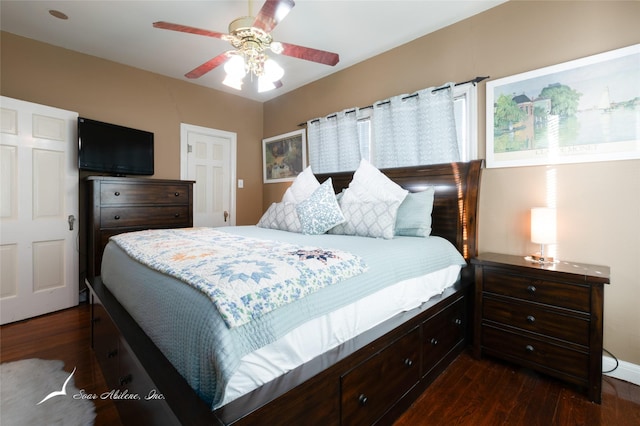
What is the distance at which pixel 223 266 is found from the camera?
1.16m

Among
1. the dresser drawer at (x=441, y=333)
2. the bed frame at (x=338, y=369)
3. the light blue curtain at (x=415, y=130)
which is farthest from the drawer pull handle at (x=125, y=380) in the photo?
the light blue curtain at (x=415, y=130)

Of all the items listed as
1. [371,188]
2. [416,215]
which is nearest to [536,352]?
[416,215]

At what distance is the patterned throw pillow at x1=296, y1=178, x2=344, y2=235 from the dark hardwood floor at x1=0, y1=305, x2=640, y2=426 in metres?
1.31

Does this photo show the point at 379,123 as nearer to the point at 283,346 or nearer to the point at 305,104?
the point at 305,104

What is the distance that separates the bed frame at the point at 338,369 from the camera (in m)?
0.90

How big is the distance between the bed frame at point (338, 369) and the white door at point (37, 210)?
1.42 m

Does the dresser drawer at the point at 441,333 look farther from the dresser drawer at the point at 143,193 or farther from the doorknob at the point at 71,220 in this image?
the doorknob at the point at 71,220

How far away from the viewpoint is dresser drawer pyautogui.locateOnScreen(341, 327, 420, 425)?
122 centimetres

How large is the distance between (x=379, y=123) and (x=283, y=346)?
264cm

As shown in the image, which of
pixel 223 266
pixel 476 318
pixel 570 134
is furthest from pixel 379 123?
pixel 223 266

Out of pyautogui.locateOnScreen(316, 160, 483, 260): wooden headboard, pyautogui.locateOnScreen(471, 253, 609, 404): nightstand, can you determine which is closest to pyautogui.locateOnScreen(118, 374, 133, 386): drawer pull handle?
pyautogui.locateOnScreen(471, 253, 609, 404): nightstand

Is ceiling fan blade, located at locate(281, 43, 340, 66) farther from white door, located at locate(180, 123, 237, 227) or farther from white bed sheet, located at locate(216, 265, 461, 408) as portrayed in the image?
white door, located at locate(180, 123, 237, 227)

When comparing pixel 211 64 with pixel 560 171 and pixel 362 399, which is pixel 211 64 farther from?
pixel 560 171

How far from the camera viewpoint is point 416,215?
2312mm
